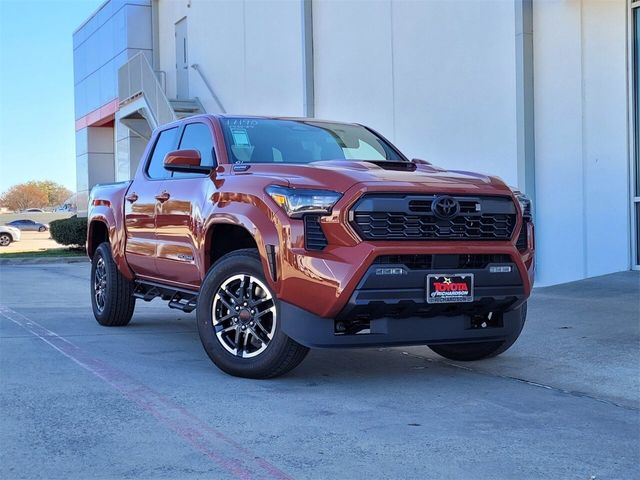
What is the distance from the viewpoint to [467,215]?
5.71 m

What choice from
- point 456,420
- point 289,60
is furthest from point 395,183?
point 289,60

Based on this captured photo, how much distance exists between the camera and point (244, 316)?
19.1 feet

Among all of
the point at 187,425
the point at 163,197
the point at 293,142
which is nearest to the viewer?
the point at 187,425

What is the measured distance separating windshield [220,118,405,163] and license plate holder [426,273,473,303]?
1.76 m

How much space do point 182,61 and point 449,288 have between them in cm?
2040

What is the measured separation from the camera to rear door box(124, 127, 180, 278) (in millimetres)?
7473

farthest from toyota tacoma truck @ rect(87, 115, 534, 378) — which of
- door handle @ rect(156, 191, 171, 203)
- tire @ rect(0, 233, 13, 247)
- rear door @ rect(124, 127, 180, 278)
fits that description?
tire @ rect(0, 233, 13, 247)

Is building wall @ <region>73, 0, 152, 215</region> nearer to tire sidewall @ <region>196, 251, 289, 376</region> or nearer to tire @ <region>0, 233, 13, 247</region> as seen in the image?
tire @ <region>0, 233, 13, 247</region>

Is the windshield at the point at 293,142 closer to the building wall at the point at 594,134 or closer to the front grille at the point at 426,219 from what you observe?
the front grille at the point at 426,219

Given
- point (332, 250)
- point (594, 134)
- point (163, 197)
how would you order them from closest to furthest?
point (332, 250) → point (163, 197) → point (594, 134)

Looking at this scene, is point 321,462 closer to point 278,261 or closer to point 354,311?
point 354,311

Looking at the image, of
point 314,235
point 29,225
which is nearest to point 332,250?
point 314,235

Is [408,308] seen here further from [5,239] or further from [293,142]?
[5,239]

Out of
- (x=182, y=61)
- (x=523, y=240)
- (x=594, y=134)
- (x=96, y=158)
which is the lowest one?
(x=523, y=240)
